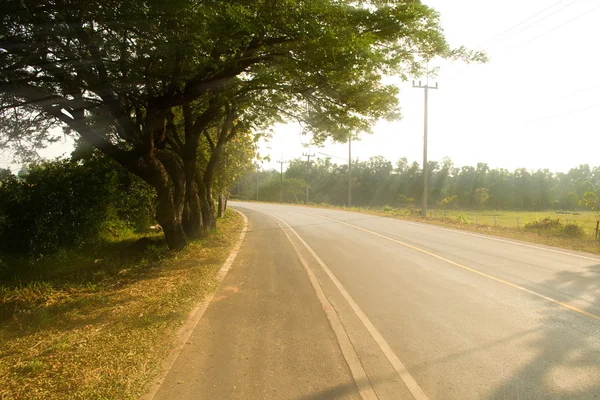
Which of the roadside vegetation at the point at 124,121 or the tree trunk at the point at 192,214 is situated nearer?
the roadside vegetation at the point at 124,121

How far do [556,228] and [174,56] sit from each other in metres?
18.4

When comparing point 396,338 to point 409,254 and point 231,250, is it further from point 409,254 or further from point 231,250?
point 231,250

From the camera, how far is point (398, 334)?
16.3 feet

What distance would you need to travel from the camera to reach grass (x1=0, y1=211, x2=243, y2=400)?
12.2 feet

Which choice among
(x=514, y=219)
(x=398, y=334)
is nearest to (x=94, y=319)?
(x=398, y=334)

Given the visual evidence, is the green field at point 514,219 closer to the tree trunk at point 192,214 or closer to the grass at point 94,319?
the tree trunk at point 192,214

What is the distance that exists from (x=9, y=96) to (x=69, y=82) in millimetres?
1351

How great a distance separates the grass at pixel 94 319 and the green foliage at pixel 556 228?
15.2 meters

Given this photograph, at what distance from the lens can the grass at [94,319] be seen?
146 inches

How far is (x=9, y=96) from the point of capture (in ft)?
26.7

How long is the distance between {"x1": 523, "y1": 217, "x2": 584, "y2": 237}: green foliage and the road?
8.89 meters

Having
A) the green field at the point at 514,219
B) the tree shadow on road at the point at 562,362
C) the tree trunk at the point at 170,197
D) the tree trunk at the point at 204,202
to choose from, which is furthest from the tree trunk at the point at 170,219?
the green field at the point at 514,219

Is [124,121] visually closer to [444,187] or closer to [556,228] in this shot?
[556,228]

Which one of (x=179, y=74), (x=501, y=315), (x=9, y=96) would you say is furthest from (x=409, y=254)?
(x=9, y=96)
